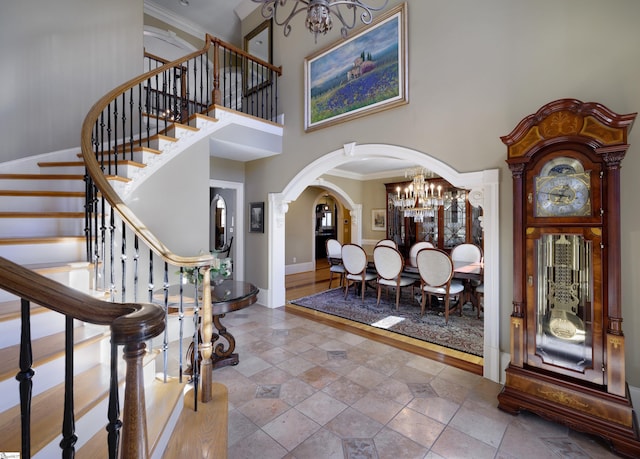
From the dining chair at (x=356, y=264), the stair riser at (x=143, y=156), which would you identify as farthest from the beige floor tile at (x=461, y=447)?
the stair riser at (x=143, y=156)

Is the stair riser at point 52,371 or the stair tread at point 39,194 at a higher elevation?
the stair tread at point 39,194

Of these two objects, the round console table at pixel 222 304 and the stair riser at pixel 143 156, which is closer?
the round console table at pixel 222 304

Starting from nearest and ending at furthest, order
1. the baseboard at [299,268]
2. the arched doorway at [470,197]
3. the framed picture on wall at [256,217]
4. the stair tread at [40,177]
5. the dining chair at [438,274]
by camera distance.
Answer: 1. the arched doorway at [470,197]
2. the stair tread at [40,177]
3. the dining chair at [438,274]
4. the framed picture on wall at [256,217]
5. the baseboard at [299,268]

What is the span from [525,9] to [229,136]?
3.52m

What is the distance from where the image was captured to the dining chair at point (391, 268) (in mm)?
4363

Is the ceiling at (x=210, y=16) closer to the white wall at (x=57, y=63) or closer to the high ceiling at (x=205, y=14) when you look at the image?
the high ceiling at (x=205, y=14)

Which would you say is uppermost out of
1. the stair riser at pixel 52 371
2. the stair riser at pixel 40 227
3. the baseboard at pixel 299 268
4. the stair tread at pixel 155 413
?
the stair riser at pixel 40 227

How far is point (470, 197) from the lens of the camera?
9.07 ft

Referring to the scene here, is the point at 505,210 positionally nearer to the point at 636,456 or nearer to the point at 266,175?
the point at 636,456

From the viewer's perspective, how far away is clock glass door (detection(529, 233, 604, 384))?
75.1 inches

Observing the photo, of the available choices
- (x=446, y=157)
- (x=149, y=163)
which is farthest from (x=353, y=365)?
(x=149, y=163)

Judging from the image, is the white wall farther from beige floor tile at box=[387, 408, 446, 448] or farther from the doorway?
beige floor tile at box=[387, 408, 446, 448]

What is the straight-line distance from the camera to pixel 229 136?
158 inches

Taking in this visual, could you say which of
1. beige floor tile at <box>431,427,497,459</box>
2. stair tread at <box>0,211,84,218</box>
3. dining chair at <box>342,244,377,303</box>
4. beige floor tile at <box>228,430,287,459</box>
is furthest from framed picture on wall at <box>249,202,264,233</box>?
beige floor tile at <box>431,427,497,459</box>
